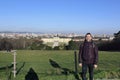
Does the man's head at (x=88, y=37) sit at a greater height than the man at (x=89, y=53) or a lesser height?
greater

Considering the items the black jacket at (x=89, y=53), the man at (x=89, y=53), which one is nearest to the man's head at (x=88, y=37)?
the man at (x=89, y=53)

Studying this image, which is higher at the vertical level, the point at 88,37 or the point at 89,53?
the point at 88,37

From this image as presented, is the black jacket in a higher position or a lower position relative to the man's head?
lower

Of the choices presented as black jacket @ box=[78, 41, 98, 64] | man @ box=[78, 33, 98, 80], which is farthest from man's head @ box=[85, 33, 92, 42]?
black jacket @ box=[78, 41, 98, 64]

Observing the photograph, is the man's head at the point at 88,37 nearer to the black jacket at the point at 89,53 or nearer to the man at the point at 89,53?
the man at the point at 89,53

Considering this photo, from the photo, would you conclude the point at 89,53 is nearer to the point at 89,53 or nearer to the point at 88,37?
the point at 89,53

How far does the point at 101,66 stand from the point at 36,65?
348 centimetres

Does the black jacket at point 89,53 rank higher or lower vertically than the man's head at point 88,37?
lower

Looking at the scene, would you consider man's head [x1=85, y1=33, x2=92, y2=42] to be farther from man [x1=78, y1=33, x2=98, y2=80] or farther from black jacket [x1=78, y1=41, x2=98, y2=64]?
black jacket [x1=78, y1=41, x2=98, y2=64]

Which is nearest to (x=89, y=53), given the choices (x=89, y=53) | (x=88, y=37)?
(x=89, y=53)

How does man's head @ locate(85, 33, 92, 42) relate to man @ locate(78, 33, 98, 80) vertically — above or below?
above

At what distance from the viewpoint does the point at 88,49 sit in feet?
37.7

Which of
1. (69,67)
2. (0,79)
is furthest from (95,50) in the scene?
(69,67)

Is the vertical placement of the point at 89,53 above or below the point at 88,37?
below
